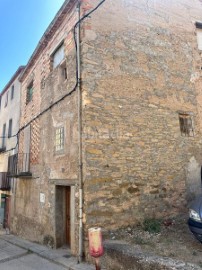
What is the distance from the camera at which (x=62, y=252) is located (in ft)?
21.2

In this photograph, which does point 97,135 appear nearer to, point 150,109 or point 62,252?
point 150,109

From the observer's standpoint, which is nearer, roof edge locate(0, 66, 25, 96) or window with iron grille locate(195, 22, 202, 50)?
window with iron grille locate(195, 22, 202, 50)

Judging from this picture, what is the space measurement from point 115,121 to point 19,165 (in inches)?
252

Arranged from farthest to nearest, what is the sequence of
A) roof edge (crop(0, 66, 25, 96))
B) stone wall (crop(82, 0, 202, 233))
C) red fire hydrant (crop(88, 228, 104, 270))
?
1. roof edge (crop(0, 66, 25, 96))
2. stone wall (crop(82, 0, 202, 233))
3. red fire hydrant (crop(88, 228, 104, 270))

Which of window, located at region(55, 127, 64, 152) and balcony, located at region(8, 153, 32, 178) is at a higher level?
window, located at region(55, 127, 64, 152)

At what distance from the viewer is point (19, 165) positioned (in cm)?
1101

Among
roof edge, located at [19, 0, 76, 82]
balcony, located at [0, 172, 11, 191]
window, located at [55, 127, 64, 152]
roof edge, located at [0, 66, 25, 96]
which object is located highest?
roof edge, located at [0, 66, 25, 96]

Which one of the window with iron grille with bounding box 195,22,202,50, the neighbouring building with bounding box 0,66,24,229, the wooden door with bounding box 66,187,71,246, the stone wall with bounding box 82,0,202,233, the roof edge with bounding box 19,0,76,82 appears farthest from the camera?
the neighbouring building with bounding box 0,66,24,229

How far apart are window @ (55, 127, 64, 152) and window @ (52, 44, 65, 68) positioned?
2.56 meters

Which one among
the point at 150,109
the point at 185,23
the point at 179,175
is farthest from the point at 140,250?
the point at 185,23

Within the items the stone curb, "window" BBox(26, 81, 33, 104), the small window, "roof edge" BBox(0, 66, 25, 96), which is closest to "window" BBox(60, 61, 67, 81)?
"window" BBox(26, 81, 33, 104)

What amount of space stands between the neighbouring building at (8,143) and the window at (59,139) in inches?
196

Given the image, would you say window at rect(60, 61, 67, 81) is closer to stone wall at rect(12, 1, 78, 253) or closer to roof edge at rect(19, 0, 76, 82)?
stone wall at rect(12, 1, 78, 253)

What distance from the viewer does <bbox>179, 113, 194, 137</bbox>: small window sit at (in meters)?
8.05
